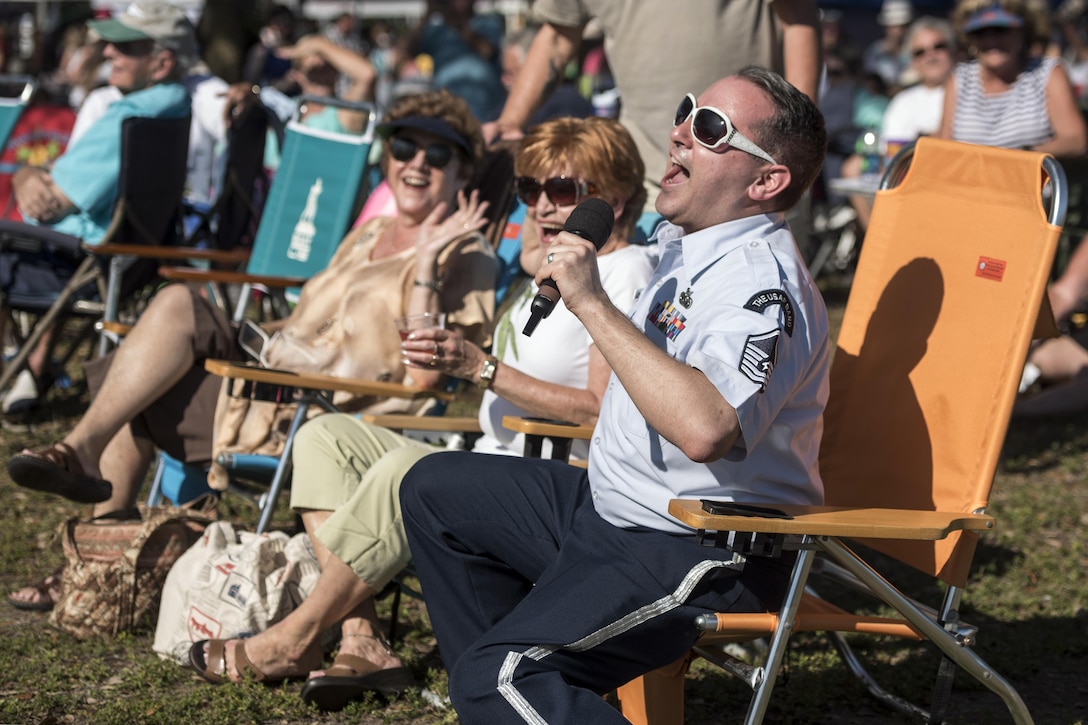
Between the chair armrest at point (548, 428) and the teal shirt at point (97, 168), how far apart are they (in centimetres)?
305

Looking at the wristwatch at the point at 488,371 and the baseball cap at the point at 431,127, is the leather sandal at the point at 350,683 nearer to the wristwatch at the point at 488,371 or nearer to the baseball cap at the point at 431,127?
the wristwatch at the point at 488,371

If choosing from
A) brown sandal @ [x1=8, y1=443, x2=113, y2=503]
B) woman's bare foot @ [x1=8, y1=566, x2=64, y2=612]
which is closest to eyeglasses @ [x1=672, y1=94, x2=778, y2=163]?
brown sandal @ [x1=8, y1=443, x2=113, y2=503]

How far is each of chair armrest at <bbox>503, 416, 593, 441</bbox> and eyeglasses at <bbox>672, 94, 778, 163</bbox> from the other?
78 cm

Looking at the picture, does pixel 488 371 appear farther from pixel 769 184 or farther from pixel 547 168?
pixel 769 184

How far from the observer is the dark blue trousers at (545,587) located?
2.25 meters

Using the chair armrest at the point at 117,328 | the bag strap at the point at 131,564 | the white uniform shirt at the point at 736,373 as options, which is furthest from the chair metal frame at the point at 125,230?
the white uniform shirt at the point at 736,373

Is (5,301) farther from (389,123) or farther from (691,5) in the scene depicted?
Answer: (691,5)

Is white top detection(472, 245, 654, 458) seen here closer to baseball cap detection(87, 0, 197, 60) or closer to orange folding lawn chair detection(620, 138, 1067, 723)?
orange folding lawn chair detection(620, 138, 1067, 723)

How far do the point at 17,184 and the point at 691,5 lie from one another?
10.0 feet

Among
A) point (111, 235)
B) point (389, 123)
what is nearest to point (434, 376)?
point (389, 123)

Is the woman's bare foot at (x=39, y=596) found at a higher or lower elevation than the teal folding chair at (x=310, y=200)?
lower

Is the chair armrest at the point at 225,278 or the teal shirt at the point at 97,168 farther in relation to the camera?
the teal shirt at the point at 97,168

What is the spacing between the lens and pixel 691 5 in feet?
13.1

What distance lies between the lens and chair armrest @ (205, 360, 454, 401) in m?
3.39
